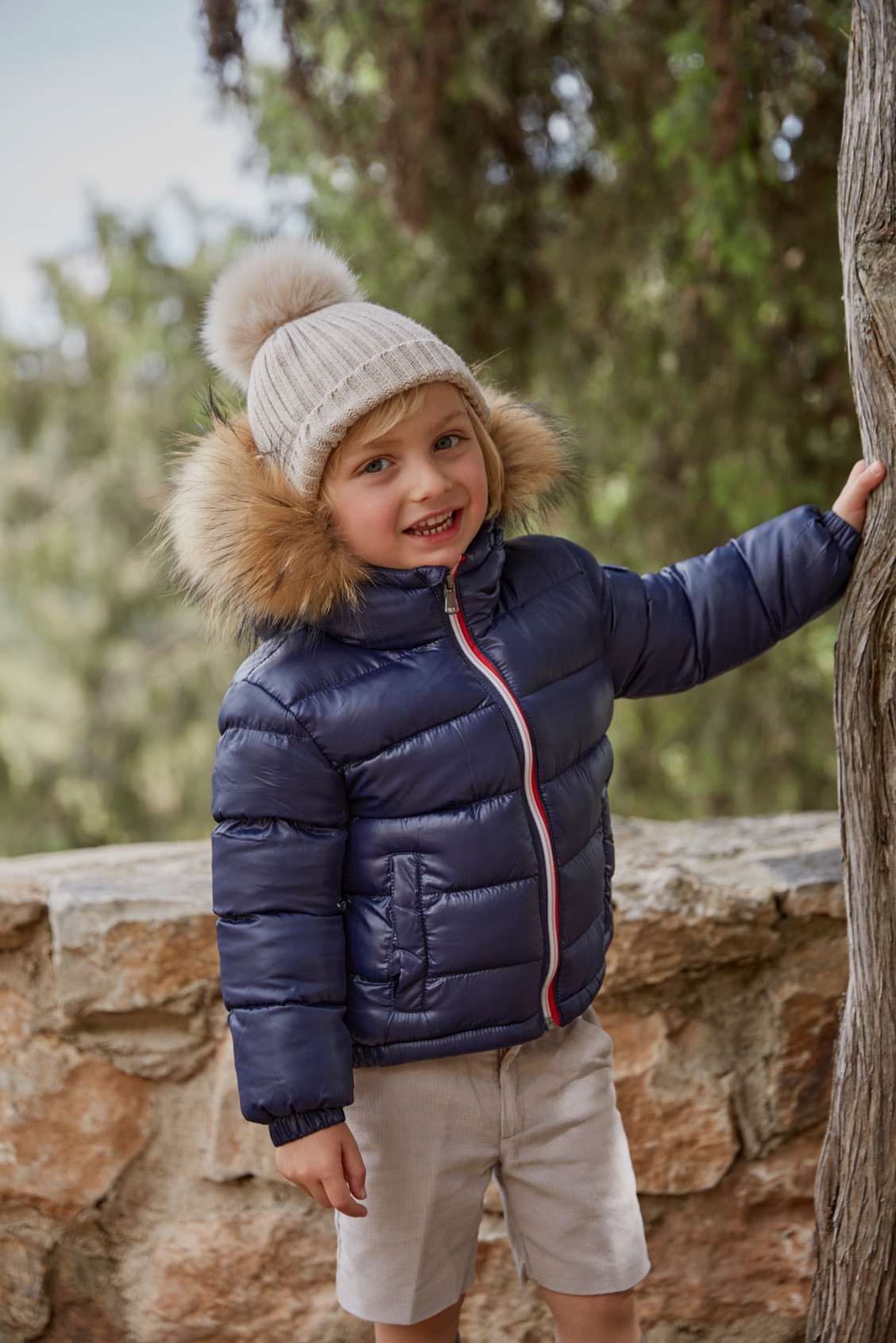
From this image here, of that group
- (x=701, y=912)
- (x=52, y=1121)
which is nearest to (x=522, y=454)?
(x=701, y=912)

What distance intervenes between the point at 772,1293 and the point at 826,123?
8.98 ft

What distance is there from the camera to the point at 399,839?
155 centimetres

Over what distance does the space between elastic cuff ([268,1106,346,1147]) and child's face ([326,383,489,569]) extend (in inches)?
28.6

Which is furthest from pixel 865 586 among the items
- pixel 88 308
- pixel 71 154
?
pixel 71 154

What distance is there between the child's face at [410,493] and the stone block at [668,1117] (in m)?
0.94

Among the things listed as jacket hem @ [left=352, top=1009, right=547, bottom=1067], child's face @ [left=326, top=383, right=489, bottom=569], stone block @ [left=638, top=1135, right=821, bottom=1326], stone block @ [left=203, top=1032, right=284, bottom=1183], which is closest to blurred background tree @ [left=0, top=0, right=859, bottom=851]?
child's face @ [left=326, top=383, right=489, bottom=569]

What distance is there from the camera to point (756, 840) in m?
2.29

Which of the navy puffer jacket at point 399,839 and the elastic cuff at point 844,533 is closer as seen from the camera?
the navy puffer jacket at point 399,839

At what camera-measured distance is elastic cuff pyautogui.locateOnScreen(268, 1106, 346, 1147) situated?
149 cm

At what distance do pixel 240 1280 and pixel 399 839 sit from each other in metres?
0.96

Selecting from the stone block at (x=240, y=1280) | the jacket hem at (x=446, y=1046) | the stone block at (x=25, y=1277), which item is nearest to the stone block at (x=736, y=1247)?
the stone block at (x=240, y=1280)

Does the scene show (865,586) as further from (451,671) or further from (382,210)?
(382,210)

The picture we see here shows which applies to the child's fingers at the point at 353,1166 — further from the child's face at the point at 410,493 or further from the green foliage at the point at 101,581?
the green foliage at the point at 101,581

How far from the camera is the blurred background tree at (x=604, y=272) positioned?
301 centimetres
